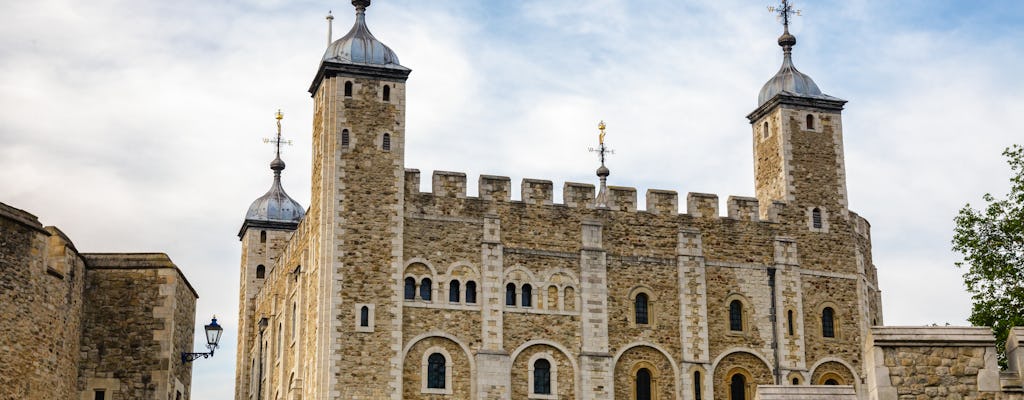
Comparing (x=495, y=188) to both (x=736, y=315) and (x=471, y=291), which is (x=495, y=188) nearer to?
(x=471, y=291)

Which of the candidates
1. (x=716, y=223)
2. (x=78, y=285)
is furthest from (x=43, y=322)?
(x=716, y=223)

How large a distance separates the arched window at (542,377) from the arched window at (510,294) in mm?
1821

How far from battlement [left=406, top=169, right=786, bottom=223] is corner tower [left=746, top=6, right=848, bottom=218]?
1.21 m

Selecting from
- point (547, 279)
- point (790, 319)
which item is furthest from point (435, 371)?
point (790, 319)

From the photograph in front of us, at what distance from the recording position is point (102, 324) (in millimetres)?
30141

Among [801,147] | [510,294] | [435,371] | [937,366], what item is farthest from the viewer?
[801,147]

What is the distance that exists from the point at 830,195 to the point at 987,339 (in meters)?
29.1

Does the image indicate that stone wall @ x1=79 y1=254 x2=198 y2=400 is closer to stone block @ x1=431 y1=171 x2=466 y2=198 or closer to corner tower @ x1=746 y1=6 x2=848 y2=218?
stone block @ x1=431 y1=171 x2=466 y2=198

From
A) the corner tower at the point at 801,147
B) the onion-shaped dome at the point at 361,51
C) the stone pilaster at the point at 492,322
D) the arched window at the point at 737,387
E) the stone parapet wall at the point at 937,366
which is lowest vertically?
the stone parapet wall at the point at 937,366

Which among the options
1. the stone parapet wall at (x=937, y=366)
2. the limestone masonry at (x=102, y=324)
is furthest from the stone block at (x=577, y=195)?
the stone parapet wall at (x=937, y=366)

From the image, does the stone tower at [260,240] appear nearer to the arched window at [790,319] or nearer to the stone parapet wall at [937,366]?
the arched window at [790,319]

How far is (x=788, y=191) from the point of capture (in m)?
45.5

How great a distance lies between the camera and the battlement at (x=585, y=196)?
138 ft

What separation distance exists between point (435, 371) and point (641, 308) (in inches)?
257
